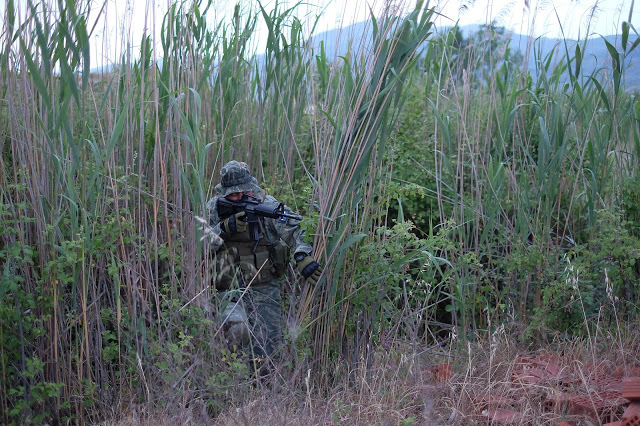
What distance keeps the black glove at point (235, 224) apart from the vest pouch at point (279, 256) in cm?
23

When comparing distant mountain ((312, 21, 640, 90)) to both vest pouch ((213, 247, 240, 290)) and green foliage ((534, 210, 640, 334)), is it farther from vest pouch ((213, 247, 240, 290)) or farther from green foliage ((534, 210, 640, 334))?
vest pouch ((213, 247, 240, 290))

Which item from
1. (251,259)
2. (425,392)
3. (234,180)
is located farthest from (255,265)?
(425,392)

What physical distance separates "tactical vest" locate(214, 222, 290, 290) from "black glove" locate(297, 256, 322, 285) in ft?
1.14

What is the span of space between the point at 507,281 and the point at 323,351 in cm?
121

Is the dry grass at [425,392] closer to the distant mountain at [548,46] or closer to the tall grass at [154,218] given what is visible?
the tall grass at [154,218]

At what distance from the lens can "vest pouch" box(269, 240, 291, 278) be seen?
11.5 feet

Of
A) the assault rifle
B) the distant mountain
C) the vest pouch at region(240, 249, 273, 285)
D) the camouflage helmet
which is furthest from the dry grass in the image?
the distant mountain

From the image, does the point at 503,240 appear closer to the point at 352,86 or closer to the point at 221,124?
the point at 352,86

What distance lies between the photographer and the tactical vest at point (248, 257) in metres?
3.43

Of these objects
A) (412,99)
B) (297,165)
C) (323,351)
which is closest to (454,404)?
(323,351)

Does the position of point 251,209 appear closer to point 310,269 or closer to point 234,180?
point 234,180

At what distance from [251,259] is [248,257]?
0.02 meters

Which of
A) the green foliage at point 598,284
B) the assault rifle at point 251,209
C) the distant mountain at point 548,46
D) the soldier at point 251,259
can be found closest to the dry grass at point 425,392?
the green foliage at point 598,284

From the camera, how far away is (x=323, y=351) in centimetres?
321
